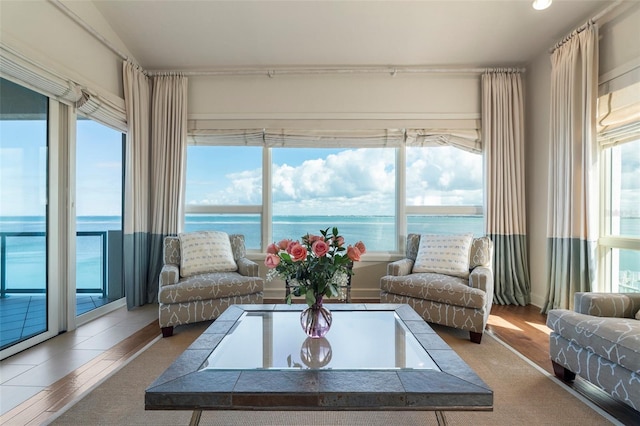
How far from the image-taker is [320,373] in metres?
1.29

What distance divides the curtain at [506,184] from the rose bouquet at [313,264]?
8.74 feet

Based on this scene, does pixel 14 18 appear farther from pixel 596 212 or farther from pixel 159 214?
pixel 596 212

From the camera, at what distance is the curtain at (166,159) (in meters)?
3.79

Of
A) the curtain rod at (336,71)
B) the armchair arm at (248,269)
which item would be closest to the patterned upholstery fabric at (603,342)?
the armchair arm at (248,269)

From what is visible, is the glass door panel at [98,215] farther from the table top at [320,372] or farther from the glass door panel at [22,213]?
the table top at [320,372]

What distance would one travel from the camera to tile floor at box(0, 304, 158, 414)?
1.89m

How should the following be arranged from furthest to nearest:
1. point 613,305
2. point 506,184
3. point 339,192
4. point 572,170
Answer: point 339,192
point 506,184
point 572,170
point 613,305

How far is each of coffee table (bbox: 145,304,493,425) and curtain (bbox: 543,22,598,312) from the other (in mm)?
2034

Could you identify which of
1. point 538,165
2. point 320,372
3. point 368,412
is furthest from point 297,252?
point 538,165

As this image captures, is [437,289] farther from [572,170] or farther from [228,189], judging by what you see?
[228,189]

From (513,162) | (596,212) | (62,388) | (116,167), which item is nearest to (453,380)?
(62,388)

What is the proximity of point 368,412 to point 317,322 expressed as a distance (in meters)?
0.52

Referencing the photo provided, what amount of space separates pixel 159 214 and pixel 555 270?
4.18 m

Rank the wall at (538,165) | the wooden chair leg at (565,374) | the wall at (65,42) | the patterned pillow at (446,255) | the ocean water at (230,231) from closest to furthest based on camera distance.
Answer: the wooden chair leg at (565,374) < the wall at (65,42) < the ocean water at (230,231) < the patterned pillow at (446,255) < the wall at (538,165)
